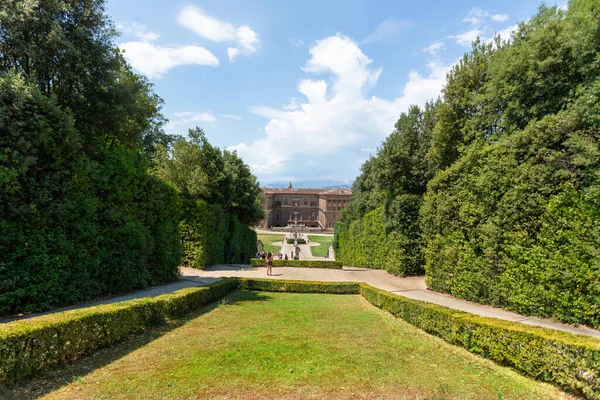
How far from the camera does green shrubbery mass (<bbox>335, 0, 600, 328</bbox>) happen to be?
9.16 m

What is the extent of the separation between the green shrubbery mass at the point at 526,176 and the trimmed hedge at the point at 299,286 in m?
4.28

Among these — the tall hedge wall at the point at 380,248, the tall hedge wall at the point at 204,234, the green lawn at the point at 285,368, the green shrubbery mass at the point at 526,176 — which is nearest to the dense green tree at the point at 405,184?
the tall hedge wall at the point at 380,248

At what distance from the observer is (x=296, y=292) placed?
1802 cm

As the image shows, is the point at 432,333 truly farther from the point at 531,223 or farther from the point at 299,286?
the point at 299,286

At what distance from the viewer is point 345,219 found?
1645 inches

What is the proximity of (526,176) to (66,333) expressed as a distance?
42.6ft

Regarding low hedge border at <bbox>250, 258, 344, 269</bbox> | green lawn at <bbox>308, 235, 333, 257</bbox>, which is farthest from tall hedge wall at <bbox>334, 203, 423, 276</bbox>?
green lawn at <bbox>308, 235, 333, 257</bbox>

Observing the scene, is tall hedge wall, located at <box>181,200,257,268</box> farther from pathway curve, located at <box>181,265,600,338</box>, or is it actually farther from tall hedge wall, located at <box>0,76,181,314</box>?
tall hedge wall, located at <box>0,76,181,314</box>

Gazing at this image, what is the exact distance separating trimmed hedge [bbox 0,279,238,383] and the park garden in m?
0.03

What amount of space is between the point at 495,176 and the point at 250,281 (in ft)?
42.1

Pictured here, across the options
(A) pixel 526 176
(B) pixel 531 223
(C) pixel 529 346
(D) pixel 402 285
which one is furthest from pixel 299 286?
(C) pixel 529 346

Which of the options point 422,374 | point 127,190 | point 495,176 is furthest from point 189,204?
point 422,374

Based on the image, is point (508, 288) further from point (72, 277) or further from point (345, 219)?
point (345, 219)

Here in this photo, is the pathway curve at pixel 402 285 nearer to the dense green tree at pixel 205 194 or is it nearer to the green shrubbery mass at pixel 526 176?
the green shrubbery mass at pixel 526 176
